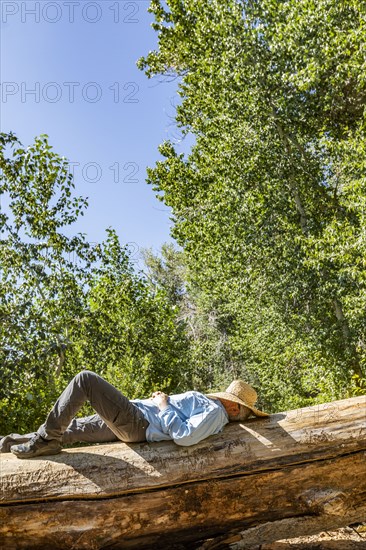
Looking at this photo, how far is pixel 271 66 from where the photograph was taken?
11.5m

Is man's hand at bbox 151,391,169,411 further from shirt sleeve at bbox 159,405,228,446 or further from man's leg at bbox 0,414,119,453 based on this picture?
man's leg at bbox 0,414,119,453

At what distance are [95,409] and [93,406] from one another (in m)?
0.06

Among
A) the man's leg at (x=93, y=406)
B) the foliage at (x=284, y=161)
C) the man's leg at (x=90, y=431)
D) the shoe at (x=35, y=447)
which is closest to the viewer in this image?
the man's leg at (x=93, y=406)

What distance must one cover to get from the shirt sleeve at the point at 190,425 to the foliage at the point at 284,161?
623 centimetres

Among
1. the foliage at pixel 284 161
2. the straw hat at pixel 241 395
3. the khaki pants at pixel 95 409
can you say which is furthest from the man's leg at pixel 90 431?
the foliage at pixel 284 161

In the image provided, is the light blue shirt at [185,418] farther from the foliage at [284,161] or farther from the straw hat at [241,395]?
the foliage at [284,161]

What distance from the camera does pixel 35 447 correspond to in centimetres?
414

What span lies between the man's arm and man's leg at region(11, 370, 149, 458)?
0.85ft

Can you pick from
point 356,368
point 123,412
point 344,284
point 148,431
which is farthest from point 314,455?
point 356,368

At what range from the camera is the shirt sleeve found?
415 centimetres

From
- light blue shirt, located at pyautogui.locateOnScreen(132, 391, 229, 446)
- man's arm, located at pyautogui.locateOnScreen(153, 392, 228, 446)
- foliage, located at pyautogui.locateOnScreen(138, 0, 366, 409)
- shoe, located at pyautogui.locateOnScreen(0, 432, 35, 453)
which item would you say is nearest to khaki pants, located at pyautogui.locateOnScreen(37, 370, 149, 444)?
light blue shirt, located at pyautogui.locateOnScreen(132, 391, 229, 446)

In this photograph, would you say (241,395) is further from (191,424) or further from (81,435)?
(81,435)

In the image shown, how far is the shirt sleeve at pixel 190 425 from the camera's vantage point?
13.6 ft

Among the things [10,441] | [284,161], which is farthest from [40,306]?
[284,161]
